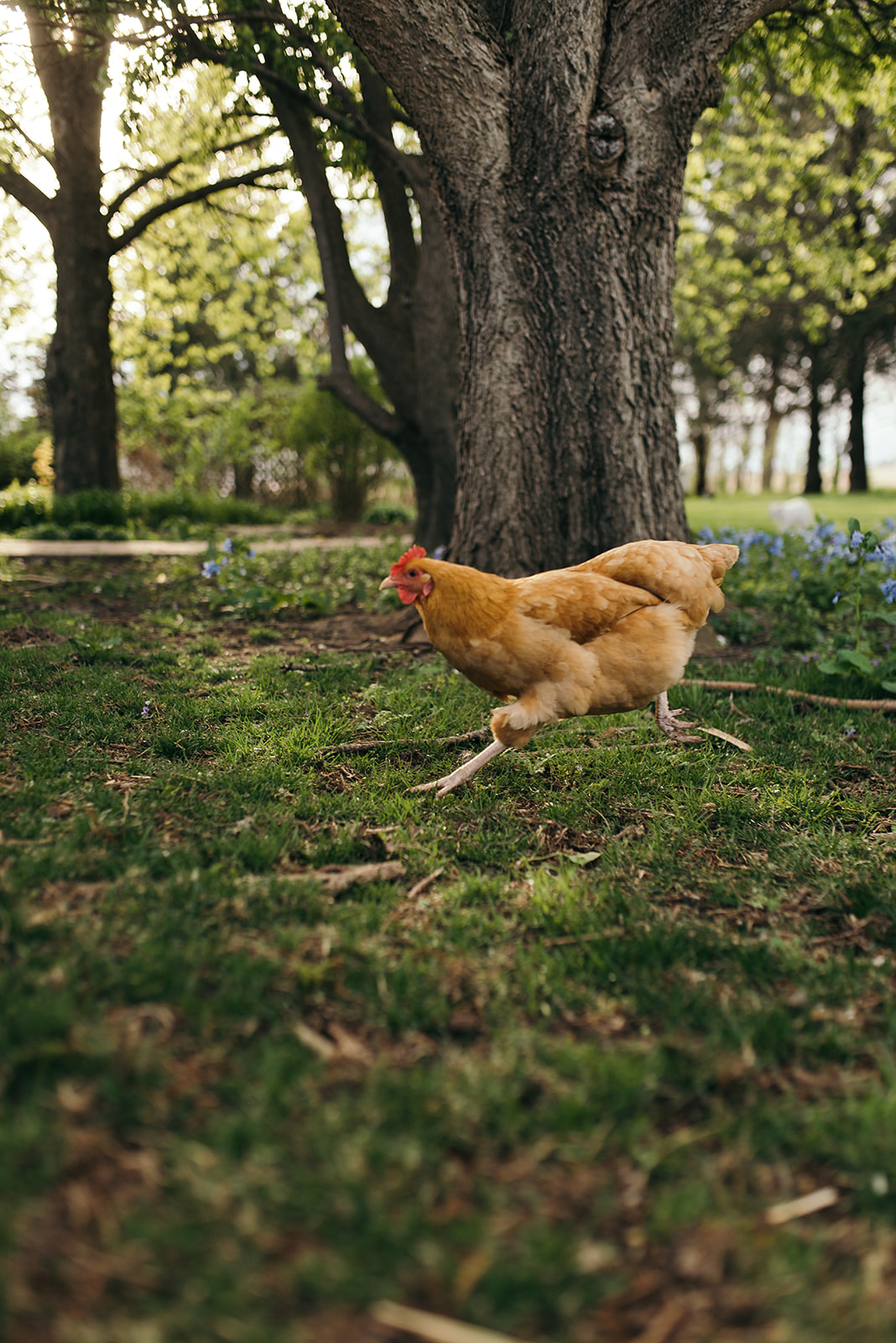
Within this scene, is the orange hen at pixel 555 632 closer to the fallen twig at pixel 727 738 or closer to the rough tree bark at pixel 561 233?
the fallen twig at pixel 727 738

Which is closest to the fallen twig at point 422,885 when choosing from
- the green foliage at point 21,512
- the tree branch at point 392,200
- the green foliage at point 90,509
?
the tree branch at point 392,200

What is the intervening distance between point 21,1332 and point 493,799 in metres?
2.21

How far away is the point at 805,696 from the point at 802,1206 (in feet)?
10.4

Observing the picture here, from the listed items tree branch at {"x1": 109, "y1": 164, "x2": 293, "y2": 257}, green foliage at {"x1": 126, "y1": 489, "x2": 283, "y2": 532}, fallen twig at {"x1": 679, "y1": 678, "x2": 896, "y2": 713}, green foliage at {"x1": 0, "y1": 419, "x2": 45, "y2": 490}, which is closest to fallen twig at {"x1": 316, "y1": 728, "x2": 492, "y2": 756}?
fallen twig at {"x1": 679, "y1": 678, "x2": 896, "y2": 713}

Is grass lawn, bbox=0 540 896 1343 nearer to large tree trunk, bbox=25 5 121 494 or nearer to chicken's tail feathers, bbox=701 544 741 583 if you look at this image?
chicken's tail feathers, bbox=701 544 741 583

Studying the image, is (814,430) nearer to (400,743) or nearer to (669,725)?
(669,725)

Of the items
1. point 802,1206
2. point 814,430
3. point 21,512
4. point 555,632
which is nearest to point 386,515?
point 21,512

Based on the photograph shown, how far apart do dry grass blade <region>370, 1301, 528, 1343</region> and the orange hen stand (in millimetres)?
1874

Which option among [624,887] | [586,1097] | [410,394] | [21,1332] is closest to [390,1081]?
[586,1097]

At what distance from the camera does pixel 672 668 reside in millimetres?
3102

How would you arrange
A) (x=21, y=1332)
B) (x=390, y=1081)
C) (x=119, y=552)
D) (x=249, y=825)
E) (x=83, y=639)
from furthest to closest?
(x=119, y=552), (x=83, y=639), (x=249, y=825), (x=390, y=1081), (x=21, y=1332)

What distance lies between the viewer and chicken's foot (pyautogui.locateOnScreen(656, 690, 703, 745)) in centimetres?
376

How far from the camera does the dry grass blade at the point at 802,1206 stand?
1460 millimetres

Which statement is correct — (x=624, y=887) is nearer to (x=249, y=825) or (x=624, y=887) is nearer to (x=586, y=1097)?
(x=586, y=1097)
